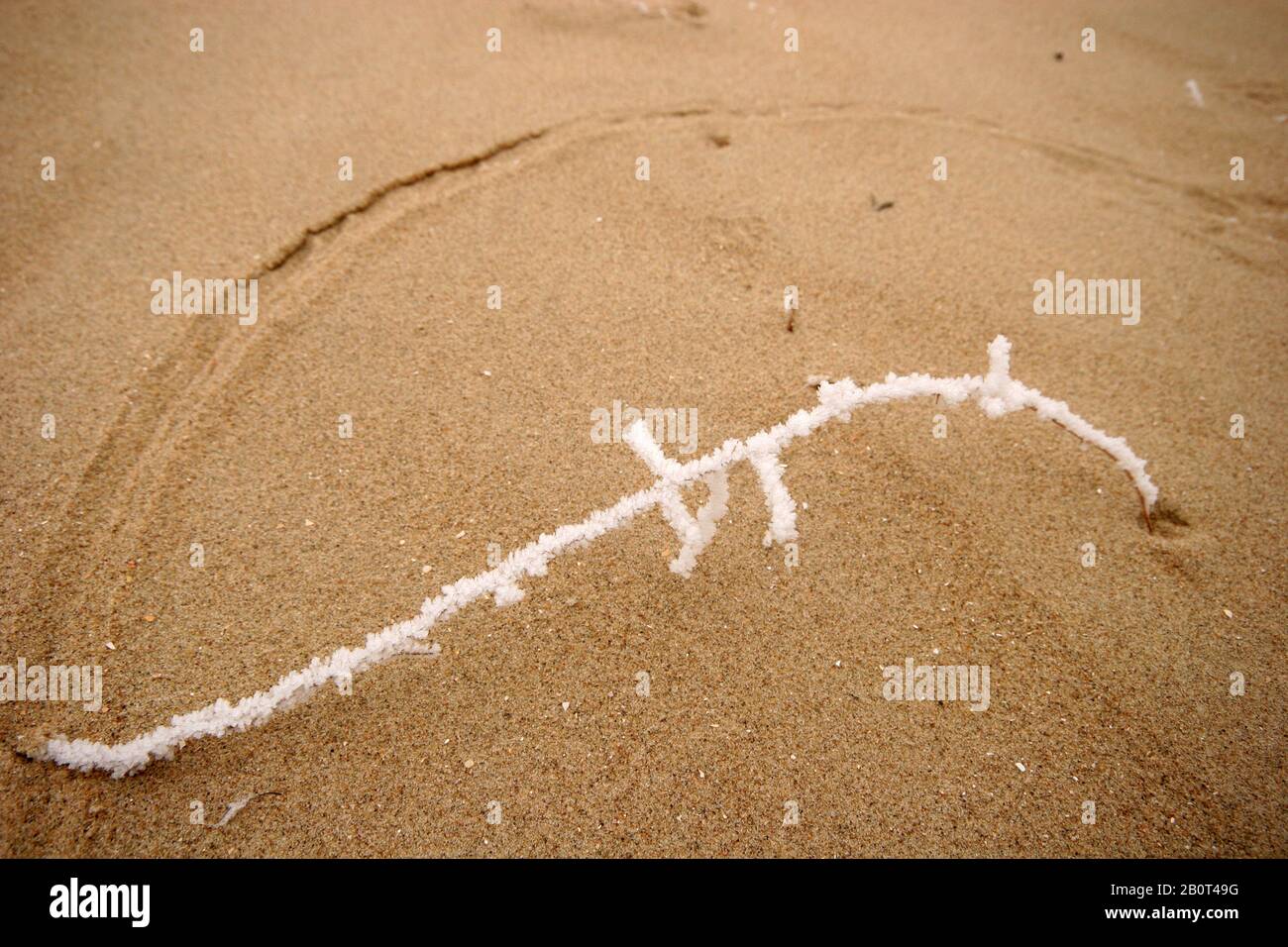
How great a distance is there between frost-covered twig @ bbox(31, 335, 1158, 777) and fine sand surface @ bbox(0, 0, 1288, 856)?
39mm

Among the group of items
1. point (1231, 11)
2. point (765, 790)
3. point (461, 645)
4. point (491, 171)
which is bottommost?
point (765, 790)

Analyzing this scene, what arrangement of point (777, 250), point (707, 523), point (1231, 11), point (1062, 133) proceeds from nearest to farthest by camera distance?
point (707, 523) < point (777, 250) < point (1062, 133) < point (1231, 11)

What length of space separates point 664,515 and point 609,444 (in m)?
0.30

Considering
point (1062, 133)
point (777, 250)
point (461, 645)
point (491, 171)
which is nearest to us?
point (461, 645)

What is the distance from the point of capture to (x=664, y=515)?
2.02 metres

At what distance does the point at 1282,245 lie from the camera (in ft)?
9.31

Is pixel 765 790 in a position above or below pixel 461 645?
below

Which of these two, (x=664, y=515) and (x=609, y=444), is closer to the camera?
(x=664, y=515)

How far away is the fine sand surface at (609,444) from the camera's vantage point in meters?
1.67

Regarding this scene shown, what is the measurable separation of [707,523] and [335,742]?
1.10m

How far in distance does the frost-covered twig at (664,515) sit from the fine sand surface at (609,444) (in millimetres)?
39

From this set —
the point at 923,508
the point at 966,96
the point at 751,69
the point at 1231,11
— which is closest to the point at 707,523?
the point at 923,508
